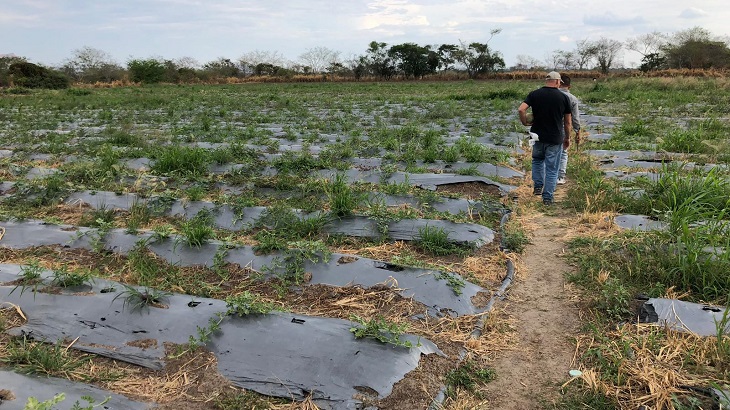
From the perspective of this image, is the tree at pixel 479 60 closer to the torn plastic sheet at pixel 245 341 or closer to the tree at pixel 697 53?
the tree at pixel 697 53

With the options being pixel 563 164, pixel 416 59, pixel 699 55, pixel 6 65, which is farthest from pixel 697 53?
pixel 6 65

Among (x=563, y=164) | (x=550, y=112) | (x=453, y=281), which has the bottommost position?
(x=453, y=281)

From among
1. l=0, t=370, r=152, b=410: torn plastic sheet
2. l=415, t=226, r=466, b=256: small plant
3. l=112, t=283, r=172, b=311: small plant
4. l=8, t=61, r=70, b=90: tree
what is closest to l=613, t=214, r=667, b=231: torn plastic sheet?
l=415, t=226, r=466, b=256: small plant

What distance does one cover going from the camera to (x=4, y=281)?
11.9 feet

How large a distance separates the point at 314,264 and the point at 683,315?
8.85 feet

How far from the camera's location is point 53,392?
97.0 inches

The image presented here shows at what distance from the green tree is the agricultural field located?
36.3 metres

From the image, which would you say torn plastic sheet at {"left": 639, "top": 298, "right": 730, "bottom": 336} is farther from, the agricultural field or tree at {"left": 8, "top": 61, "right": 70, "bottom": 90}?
tree at {"left": 8, "top": 61, "right": 70, "bottom": 90}

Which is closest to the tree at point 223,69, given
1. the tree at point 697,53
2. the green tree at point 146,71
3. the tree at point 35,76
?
the green tree at point 146,71

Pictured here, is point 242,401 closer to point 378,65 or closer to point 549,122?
point 549,122

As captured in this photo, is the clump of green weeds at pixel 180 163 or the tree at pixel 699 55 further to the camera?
the tree at pixel 699 55

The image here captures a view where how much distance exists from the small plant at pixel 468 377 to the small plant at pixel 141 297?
207cm

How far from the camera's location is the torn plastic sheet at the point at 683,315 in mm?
2936

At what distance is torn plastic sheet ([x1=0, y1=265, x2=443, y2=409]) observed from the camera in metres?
2.61
